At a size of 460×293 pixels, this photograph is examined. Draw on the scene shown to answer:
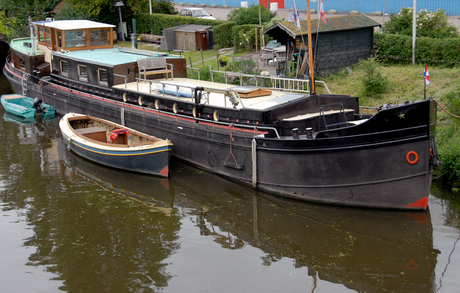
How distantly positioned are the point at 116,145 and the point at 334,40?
35.7ft

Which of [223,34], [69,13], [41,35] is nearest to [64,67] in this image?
[41,35]

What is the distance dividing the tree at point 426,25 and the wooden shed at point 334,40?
2360mm

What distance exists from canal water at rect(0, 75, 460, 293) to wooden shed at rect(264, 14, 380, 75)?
8577mm

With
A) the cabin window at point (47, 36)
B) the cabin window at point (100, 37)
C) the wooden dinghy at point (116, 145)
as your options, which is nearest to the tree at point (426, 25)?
the cabin window at point (100, 37)

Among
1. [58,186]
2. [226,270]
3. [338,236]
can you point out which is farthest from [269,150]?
[58,186]

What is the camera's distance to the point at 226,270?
372 inches

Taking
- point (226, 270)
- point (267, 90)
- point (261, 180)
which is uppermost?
point (267, 90)

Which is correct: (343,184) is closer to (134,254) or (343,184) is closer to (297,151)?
(297,151)

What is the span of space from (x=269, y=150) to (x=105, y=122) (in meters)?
7.34

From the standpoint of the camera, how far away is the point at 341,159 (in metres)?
11.2

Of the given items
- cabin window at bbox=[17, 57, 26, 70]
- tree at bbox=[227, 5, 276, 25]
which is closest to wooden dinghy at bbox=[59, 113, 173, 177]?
cabin window at bbox=[17, 57, 26, 70]

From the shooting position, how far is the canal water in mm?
9109

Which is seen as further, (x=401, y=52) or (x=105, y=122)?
(x=401, y=52)

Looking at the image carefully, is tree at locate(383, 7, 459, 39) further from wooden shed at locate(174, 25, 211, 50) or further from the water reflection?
the water reflection
